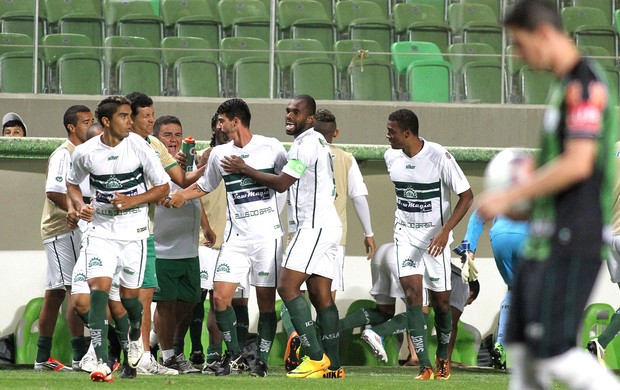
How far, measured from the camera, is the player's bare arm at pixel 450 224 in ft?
30.4

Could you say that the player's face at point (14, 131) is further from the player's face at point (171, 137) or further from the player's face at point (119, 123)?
the player's face at point (119, 123)

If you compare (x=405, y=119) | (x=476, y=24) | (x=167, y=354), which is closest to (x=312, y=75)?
(x=476, y=24)

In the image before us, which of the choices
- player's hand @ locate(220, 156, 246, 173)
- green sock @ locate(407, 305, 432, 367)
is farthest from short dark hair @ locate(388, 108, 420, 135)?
green sock @ locate(407, 305, 432, 367)

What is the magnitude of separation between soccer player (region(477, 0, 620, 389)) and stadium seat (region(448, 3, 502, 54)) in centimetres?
→ 934

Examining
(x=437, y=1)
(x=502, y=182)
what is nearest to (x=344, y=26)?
(x=437, y=1)

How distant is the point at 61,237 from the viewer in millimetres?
9852

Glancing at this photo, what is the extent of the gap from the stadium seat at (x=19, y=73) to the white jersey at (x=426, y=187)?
484 cm

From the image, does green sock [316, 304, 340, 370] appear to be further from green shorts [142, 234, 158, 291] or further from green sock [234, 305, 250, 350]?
green shorts [142, 234, 158, 291]

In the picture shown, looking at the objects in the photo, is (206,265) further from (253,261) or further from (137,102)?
(137,102)

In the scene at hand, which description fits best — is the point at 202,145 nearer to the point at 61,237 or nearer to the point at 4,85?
the point at 61,237

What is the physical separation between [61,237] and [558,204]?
21.1ft

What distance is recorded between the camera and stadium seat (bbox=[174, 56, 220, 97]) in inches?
509

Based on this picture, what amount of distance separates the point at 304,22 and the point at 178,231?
4.71 metres

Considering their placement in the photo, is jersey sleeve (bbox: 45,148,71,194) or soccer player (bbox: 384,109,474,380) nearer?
soccer player (bbox: 384,109,474,380)
